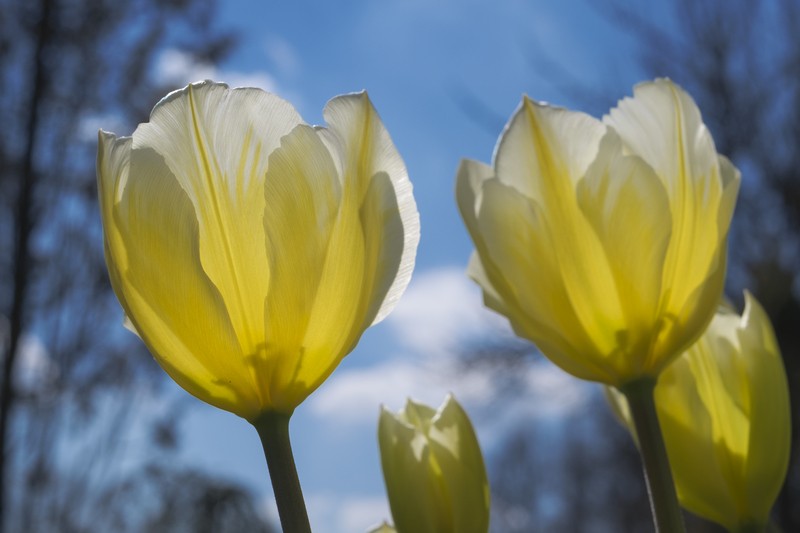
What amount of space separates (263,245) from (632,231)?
144 millimetres

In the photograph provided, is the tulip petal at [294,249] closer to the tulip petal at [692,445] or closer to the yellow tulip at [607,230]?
the yellow tulip at [607,230]

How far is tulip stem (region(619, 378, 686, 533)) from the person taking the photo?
1.02 ft

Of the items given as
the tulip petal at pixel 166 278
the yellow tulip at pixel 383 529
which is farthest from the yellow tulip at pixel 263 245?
the yellow tulip at pixel 383 529

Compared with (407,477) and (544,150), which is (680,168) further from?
(407,477)

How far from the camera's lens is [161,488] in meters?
4.97

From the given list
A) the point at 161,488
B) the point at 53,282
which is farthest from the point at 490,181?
the point at 53,282

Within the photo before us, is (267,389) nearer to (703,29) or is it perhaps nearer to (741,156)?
(741,156)

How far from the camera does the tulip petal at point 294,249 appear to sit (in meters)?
0.34

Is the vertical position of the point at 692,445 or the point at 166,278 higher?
the point at 166,278

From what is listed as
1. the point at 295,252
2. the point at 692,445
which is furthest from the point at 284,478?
the point at 692,445

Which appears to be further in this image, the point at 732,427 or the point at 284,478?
the point at 732,427

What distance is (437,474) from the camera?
0.39 meters

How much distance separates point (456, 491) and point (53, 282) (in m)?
5.94

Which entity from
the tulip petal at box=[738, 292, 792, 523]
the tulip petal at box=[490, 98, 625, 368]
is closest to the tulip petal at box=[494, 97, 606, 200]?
the tulip petal at box=[490, 98, 625, 368]
